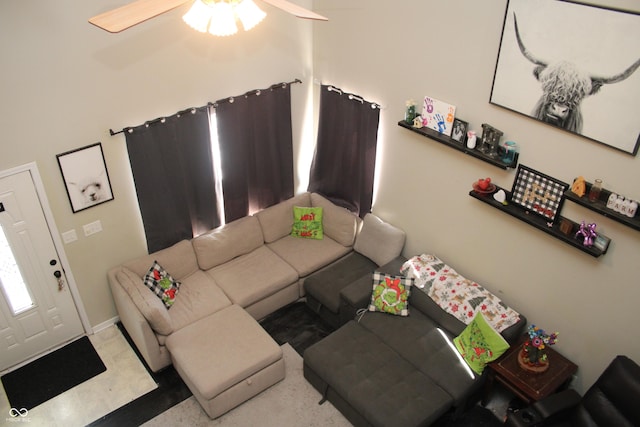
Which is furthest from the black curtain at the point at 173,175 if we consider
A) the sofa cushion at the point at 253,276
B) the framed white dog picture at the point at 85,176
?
the sofa cushion at the point at 253,276

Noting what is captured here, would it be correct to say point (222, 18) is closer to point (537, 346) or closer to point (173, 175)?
point (173, 175)

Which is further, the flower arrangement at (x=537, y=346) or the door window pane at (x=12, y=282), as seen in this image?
the door window pane at (x=12, y=282)

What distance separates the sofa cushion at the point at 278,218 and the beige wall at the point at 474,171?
1042mm

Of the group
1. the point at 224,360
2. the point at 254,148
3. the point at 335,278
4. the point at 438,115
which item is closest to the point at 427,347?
the point at 335,278

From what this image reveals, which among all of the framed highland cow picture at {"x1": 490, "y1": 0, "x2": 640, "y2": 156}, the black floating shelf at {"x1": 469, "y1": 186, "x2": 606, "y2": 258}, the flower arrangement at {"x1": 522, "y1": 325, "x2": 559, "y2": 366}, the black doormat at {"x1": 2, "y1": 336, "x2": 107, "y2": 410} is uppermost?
the framed highland cow picture at {"x1": 490, "y1": 0, "x2": 640, "y2": 156}

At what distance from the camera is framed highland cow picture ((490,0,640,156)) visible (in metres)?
3.25

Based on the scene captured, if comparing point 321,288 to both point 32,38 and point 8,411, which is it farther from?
point 32,38

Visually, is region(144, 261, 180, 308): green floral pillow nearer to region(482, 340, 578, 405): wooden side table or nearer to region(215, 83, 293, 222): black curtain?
region(215, 83, 293, 222): black curtain

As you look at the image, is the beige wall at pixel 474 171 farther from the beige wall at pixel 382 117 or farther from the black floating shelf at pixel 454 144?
the black floating shelf at pixel 454 144

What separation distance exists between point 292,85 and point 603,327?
3727 mm

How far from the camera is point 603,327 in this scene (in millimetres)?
3922

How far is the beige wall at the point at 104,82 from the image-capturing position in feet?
12.9

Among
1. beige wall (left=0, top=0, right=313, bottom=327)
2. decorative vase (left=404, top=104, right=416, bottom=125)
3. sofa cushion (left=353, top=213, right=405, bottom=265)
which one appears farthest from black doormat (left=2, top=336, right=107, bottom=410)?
decorative vase (left=404, top=104, right=416, bottom=125)

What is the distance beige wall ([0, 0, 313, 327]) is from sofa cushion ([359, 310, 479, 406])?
2.51 metres
